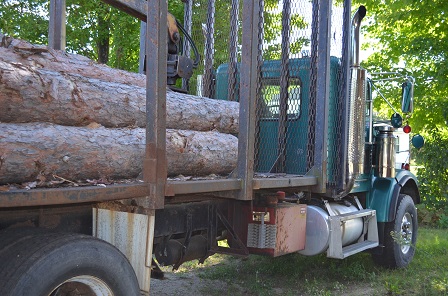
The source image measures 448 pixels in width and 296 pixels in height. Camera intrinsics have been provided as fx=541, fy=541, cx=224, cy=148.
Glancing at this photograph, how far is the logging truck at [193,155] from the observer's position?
281 centimetres

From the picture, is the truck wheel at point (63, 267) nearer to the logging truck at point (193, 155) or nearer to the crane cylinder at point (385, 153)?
the logging truck at point (193, 155)

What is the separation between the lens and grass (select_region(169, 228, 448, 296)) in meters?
5.85

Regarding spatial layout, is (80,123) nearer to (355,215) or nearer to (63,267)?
(63,267)

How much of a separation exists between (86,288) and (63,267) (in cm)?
30

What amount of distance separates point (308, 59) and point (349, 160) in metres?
1.21

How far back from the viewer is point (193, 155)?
393cm

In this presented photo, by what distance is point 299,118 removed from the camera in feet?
18.2

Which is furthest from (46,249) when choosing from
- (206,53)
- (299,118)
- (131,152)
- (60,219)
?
(206,53)

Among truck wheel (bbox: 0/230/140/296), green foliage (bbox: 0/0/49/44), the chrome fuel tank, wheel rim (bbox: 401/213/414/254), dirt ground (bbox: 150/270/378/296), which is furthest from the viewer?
green foliage (bbox: 0/0/49/44)

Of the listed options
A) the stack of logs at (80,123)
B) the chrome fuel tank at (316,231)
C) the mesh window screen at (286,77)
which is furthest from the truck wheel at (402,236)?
the stack of logs at (80,123)

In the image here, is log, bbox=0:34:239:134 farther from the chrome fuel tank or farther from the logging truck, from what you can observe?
the chrome fuel tank

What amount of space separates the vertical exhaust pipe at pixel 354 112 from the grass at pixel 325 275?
3.65ft

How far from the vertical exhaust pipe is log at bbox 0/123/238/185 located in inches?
90.3

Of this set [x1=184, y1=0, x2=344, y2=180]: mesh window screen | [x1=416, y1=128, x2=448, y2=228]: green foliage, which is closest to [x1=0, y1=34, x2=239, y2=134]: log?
[x1=184, y1=0, x2=344, y2=180]: mesh window screen
